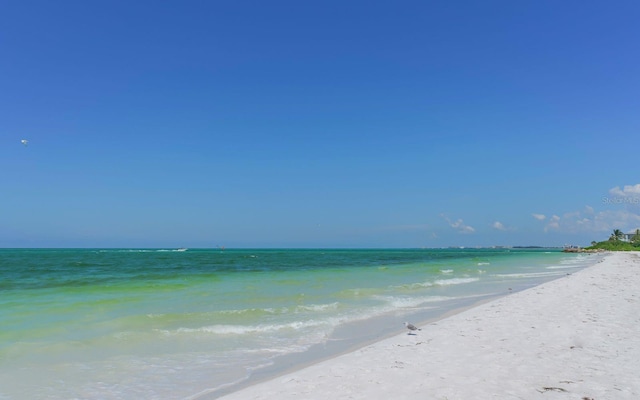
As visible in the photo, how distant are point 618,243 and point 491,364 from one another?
139 metres

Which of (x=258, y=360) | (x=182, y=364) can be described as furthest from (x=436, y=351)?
(x=182, y=364)

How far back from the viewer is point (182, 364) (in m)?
7.74

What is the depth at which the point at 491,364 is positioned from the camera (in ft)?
21.0

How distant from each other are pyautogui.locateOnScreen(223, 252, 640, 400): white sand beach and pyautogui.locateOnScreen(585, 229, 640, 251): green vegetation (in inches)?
4527

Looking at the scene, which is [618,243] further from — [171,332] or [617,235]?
[171,332]

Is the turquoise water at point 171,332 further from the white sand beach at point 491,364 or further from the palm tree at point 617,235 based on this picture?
the palm tree at point 617,235

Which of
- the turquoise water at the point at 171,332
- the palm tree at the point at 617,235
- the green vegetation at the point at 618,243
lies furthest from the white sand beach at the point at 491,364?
the palm tree at the point at 617,235

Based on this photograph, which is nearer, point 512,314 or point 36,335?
point 36,335

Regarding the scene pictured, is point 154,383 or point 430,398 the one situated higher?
point 430,398

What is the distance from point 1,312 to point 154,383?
10.8 meters

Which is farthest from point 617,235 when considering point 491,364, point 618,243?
point 491,364

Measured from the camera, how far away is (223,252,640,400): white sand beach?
17.2ft

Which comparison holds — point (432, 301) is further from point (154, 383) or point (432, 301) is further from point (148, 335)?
point (154, 383)

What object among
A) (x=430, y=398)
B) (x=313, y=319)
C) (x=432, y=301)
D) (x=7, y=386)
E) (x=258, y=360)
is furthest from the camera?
(x=432, y=301)
